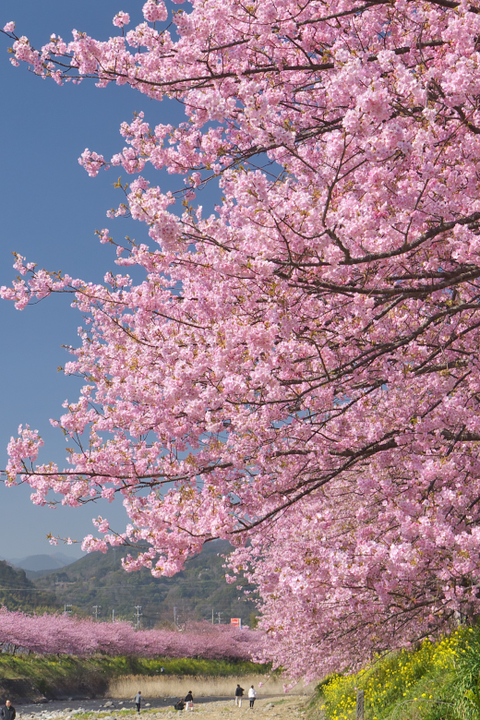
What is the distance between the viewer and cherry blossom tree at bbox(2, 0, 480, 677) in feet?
14.7

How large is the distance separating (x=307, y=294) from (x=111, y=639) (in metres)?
44.9

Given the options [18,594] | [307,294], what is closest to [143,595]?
[18,594]

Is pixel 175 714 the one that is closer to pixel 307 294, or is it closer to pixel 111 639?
pixel 111 639

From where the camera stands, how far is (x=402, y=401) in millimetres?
6770

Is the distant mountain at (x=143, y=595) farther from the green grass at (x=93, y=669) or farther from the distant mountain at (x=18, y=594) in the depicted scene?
the green grass at (x=93, y=669)

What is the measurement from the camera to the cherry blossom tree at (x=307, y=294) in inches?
177

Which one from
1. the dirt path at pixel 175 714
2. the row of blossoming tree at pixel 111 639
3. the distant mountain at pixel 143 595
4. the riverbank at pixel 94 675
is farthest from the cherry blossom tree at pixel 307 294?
the distant mountain at pixel 143 595

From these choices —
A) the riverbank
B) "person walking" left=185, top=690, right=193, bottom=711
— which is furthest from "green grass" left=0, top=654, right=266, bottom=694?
"person walking" left=185, top=690, right=193, bottom=711

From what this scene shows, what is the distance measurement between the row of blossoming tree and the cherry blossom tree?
2530 centimetres

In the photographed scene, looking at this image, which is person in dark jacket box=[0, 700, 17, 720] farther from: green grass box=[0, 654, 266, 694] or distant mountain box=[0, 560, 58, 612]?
distant mountain box=[0, 560, 58, 612]

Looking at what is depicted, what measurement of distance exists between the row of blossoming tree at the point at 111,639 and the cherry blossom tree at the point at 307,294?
2530cm

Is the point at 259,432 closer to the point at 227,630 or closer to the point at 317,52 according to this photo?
the point at 317,52

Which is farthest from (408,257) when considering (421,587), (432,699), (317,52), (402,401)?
(432,699)

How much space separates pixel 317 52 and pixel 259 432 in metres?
4.01
